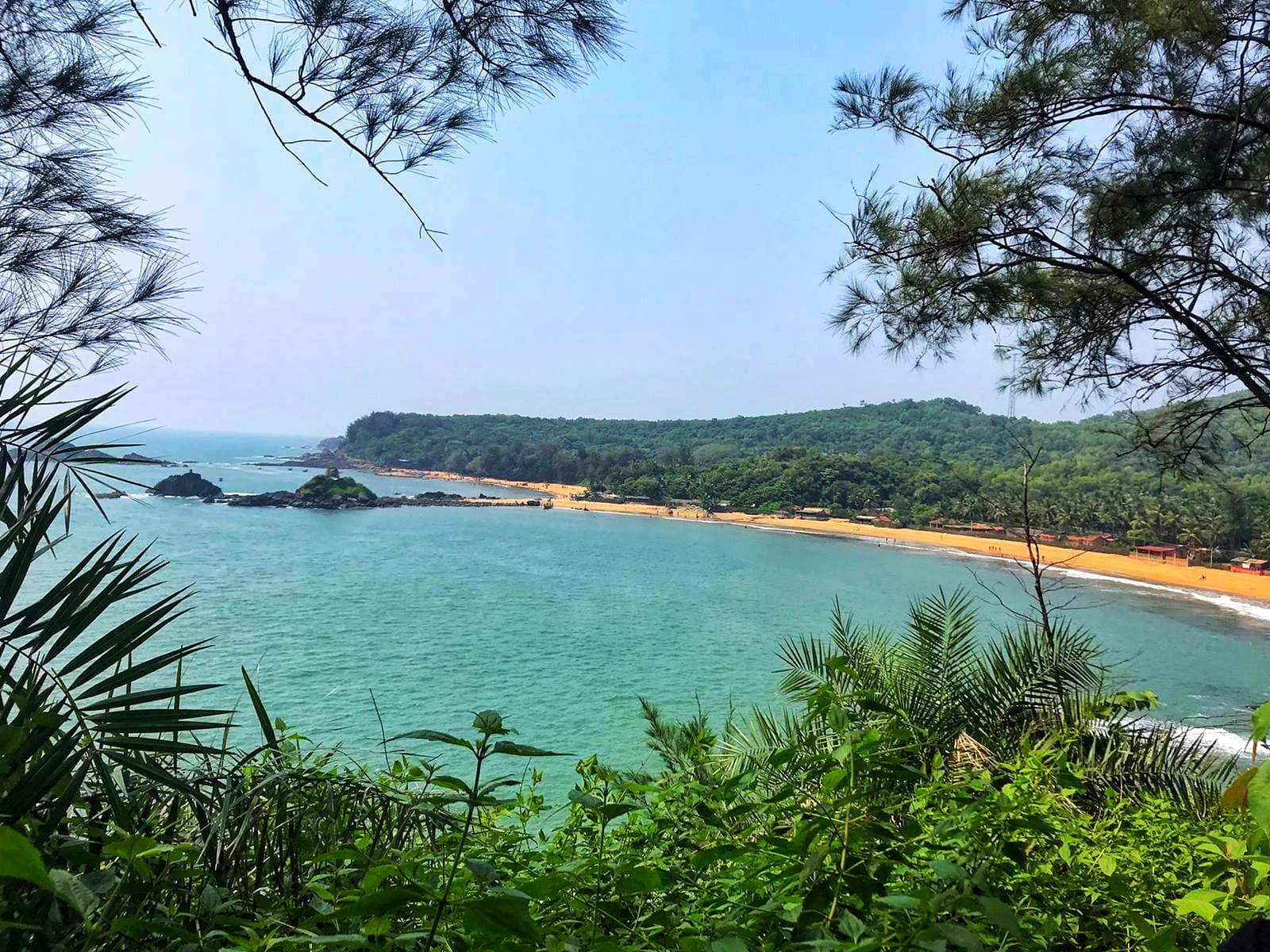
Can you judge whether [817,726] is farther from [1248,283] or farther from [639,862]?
[1248,283]

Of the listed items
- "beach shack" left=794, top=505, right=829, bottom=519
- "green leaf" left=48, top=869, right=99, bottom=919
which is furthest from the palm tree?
"beach shack" left=794, top=505, right=829, bottom=519

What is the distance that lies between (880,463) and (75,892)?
90.8 ft

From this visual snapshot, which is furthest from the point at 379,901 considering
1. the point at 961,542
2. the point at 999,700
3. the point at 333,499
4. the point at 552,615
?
the point at 333,499

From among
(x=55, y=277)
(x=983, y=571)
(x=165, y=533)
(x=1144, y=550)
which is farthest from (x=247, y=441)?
(x=55, y=277)

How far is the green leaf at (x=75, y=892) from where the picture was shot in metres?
0.45

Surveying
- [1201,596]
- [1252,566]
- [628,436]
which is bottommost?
[1201,596]

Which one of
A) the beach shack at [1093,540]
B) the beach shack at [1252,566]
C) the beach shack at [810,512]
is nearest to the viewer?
the beach shack at [1093,540]

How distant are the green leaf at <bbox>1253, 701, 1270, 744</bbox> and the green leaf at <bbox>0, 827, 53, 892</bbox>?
28.1 inches

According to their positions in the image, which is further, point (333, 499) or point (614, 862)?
point (333, 499)

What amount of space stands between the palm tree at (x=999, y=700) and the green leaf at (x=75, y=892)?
179cm

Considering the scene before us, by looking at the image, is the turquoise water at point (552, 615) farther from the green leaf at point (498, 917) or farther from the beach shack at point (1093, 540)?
the green leaf at point (498, 917)

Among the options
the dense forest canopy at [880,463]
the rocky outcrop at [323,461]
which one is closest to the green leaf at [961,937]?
the dense forest canopy at [880,463]

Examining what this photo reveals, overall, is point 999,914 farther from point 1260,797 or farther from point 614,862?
point 614,862

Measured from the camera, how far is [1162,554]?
20375 millimetres
